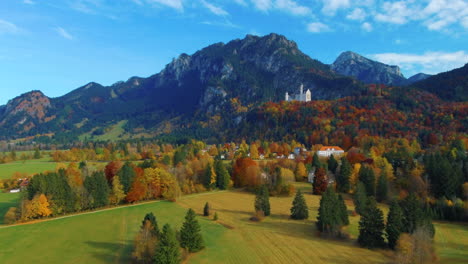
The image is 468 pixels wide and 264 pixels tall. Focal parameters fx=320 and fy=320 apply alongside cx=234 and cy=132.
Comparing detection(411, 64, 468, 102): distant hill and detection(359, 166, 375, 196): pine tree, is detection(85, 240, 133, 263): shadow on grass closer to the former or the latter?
detection(359, 166, 375, 196): pine tree

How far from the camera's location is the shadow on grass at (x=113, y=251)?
109 ft

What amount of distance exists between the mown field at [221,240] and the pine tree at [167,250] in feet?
9.65

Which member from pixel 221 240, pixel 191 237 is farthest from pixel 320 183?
pixel 191 237

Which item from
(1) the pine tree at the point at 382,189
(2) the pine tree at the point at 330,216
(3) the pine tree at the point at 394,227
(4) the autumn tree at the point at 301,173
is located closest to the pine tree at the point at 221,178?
(4) the autumn tree at the point at 301,173

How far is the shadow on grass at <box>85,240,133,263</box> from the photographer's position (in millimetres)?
33250

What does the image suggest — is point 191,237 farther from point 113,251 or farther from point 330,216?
point 330,216

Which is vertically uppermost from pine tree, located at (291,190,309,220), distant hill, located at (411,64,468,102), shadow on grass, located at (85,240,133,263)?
distant hill, located at (411,64,468,102)

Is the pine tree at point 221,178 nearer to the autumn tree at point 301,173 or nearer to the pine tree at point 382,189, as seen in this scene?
the autumn tree at point 301,173

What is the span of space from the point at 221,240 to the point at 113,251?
480 inches

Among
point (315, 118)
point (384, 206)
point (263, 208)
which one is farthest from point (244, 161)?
point (315, 118)

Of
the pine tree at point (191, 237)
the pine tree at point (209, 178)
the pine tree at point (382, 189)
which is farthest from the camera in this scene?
the pine tree at point (209, 178)

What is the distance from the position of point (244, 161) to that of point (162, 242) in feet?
158

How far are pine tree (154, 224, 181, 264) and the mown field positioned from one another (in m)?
2.94

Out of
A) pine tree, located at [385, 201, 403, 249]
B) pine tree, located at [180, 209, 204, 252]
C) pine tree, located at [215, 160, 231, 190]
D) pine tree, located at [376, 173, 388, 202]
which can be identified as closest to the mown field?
pine tree, located at [180, 209, 204, 252]
